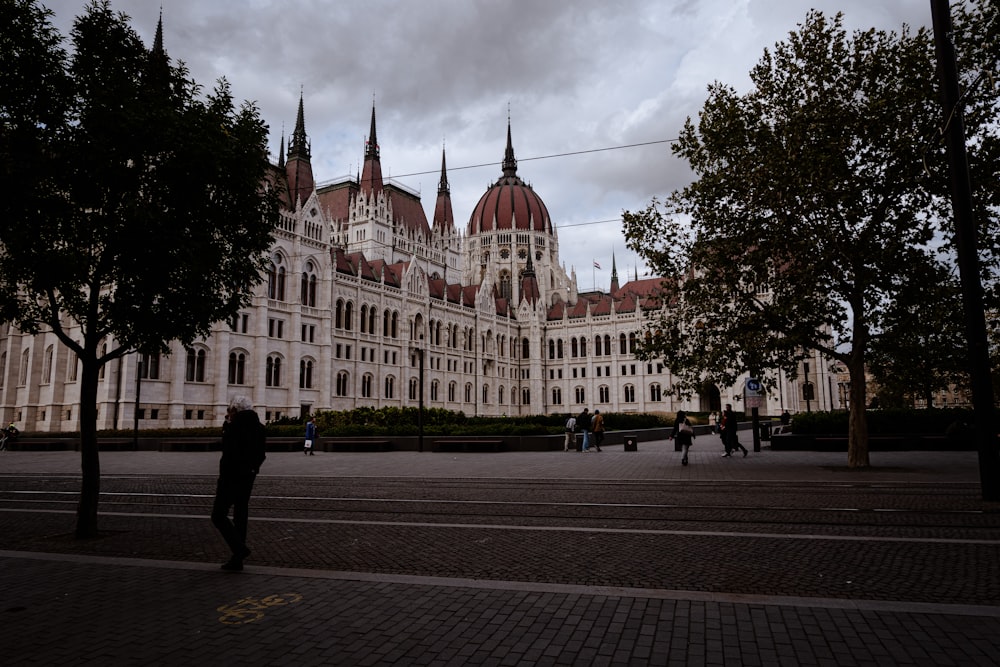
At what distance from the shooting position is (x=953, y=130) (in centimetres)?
1067

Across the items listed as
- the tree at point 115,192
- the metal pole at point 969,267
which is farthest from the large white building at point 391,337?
the tree at point 115,192

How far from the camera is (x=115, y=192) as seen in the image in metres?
8.89

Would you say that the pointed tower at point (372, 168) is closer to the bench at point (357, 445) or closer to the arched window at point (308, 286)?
the arched window at point (308, 286)

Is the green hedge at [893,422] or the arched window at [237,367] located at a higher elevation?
the arched window at [237,367]

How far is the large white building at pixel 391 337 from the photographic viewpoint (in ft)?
150

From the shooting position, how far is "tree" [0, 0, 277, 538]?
27.3 feet

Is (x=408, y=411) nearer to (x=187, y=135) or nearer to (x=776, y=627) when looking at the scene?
(x=187, y=135)

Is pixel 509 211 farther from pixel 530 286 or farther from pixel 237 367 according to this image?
pixel 237 367

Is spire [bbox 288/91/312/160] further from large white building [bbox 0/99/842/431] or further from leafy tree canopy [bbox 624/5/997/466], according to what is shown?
leafy tree canopy [bbox 624/5/997/466]

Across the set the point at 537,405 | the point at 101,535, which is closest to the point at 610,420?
the point at 101,535

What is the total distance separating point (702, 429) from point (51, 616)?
44308mm

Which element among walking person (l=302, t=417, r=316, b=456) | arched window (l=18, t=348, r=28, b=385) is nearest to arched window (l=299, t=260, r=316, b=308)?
arched window (l=18, t=348, r=28, b=385)

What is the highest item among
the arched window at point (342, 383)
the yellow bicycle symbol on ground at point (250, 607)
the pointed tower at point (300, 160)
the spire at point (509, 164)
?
the spire at point (509, 164)

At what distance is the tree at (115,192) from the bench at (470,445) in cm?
1812
